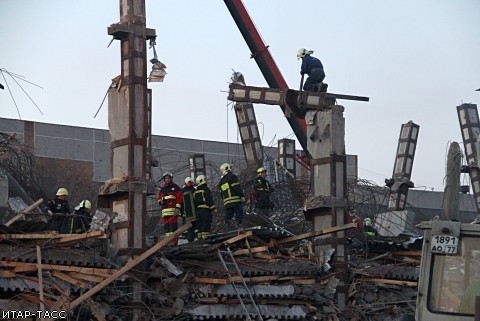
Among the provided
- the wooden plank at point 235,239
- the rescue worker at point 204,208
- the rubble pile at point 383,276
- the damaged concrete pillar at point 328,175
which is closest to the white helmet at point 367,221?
the rubble pile at point 383,276

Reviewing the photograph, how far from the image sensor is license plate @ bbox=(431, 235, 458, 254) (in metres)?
11.5

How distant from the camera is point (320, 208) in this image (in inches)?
767

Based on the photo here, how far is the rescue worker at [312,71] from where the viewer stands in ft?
68.6

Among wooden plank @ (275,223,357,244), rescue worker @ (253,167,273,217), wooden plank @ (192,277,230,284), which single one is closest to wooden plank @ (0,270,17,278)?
wooden plank @ (192,277,230,284)

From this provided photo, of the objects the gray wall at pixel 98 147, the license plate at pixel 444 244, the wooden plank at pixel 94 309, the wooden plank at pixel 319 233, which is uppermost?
the gray wall at pixel 98 147

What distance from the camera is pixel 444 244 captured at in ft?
38.0

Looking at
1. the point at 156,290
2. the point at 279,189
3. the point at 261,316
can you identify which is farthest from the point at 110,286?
the point at 279,189

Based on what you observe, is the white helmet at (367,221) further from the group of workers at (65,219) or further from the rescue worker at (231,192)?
the group of workers at (65,219)

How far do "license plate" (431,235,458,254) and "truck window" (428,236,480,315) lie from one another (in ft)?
0.31

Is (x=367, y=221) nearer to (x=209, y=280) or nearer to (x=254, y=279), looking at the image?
(x=254, y=279)

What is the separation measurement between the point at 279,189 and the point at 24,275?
441 inches

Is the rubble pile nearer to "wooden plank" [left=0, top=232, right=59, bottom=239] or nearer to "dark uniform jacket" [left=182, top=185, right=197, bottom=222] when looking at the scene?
"dark uniform jacket" [left=182, top=185, right=197, bottom=222]

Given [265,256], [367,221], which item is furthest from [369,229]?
[265,256]

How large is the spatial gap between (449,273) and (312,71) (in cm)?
984
